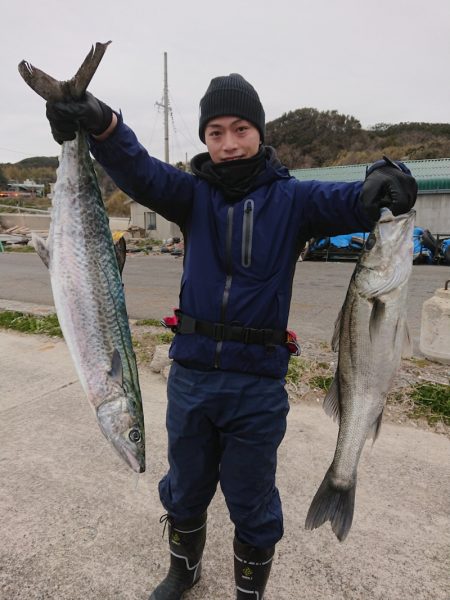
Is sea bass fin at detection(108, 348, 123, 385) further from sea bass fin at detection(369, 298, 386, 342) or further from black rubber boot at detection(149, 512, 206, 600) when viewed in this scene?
sea bass fin at detection(369, 298, 386, 342)

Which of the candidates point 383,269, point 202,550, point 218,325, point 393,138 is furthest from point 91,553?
point 393,138

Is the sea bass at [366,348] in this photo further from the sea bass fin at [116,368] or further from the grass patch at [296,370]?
the grass patch at [296,370]

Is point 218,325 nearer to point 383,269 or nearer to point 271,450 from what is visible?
point 271,450

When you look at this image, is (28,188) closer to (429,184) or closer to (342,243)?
(429,184)

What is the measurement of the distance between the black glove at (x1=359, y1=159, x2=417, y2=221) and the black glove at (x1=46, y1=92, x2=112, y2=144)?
104cm

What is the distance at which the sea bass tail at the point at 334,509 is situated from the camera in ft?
6.53

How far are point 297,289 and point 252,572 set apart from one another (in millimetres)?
8562

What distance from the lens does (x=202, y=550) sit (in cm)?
227

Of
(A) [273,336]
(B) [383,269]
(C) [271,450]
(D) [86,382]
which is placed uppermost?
(B) [383,269]

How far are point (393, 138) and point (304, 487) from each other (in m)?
56.2

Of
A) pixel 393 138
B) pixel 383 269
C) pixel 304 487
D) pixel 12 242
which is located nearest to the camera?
pixel 383 269

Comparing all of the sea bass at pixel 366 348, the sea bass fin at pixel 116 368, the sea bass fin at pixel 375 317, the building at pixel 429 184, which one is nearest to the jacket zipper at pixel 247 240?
the sea bass at pixel 366 348

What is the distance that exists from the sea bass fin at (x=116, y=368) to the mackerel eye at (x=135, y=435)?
7.9 inches

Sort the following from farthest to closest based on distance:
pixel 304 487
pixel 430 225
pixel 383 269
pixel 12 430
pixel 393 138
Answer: pixel 393 138 < pixel 430 225 < pixel 12 430 < pixel 304 487 < pixel 383 269
